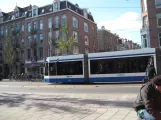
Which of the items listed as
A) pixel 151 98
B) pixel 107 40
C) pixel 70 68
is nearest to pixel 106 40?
pixel 107 40

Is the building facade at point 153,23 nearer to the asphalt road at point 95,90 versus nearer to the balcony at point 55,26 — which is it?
the balcony at point 55,26

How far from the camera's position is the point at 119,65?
20.8m

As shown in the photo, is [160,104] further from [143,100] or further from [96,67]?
[96,67]

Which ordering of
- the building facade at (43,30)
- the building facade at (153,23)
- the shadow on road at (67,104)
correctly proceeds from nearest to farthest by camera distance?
1. the shadow on road at (67,104)
2. the building facade at (153,23)
3. the building facade at (43,30)

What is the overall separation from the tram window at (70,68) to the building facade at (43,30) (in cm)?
1906

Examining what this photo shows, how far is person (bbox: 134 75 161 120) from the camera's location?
3178mm

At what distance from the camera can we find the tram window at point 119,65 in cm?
1977

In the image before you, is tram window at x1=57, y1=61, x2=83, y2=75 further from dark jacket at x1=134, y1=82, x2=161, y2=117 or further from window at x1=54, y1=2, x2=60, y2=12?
window at x1=54, y1=2, x2=60, y2=12

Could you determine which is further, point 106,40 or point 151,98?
point 106,40

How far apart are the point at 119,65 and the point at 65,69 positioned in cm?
541

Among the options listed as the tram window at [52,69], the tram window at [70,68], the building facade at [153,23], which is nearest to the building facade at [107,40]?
the building facade at [153,23]

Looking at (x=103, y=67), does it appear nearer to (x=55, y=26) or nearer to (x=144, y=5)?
(x=144, y=5)

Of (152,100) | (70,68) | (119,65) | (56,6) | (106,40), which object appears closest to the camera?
(152,100)

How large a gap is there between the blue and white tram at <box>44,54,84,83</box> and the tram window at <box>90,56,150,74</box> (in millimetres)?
1296
